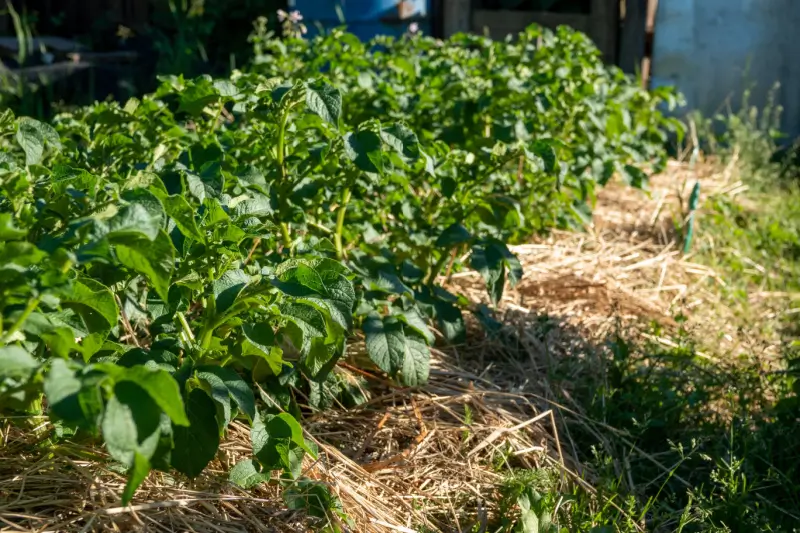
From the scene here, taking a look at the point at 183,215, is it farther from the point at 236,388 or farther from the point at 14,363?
the point at 14,363

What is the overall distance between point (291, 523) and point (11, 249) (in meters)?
0.80

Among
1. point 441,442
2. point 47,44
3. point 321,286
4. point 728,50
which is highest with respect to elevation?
point 321,286

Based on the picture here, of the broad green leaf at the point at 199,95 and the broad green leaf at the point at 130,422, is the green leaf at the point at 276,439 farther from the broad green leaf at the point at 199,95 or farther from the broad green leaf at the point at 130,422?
the broad green leaf at the point at 199,95

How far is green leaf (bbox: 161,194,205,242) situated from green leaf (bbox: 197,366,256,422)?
0.76ft

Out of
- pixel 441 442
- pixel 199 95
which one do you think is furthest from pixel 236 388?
pixel 199 95

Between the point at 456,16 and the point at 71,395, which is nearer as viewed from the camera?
the point at 71,395

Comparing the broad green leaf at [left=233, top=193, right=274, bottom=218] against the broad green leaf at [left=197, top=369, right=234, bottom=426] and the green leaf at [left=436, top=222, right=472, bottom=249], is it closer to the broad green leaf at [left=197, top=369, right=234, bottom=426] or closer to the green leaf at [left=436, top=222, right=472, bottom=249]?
the broad green leaf at [left=197, top=369, right=234, bottom=426]

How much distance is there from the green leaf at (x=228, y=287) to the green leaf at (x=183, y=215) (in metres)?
0.08

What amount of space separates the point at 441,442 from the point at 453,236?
56 cm

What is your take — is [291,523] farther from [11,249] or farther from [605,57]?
[605,57]

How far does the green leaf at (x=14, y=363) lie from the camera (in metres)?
1.33

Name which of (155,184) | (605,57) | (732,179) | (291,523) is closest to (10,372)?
(155,184)

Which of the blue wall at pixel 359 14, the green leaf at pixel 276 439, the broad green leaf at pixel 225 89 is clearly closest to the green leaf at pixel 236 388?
the green leaf at pixel 276 439

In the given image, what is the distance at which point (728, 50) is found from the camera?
6.23 m
